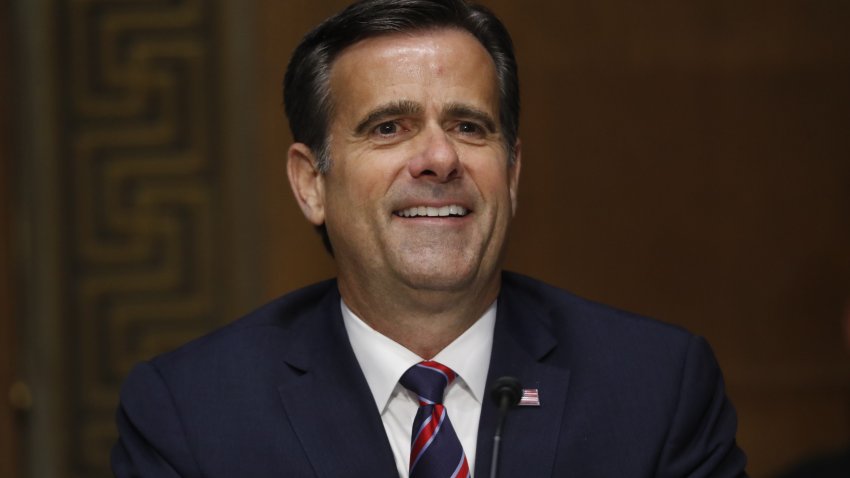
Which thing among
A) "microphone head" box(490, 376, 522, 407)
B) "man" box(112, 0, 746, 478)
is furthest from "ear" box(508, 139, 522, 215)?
"microphone head" box(490, 376, 522, 407)

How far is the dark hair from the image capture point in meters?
2.27

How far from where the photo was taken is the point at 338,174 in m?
2.30

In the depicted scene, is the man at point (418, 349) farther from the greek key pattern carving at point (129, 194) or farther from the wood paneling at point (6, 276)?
the wood paneling at point (6, 276)

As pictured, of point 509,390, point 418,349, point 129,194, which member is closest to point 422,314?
point 418,349

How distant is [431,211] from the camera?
218cm

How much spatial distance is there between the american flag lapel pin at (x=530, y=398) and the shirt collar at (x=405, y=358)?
0.09m

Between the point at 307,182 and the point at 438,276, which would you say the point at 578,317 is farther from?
the point at 307,182

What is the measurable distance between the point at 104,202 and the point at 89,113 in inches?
11.5

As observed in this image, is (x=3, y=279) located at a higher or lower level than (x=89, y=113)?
lower

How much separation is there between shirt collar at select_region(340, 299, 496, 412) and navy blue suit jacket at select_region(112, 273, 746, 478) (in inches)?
1.1

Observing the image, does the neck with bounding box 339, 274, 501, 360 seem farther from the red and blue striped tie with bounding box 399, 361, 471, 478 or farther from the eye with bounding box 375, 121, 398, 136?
the eye with bounding box 375, 121, 398, 136

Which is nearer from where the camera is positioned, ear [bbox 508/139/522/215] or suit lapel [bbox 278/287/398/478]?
suit lapel [bbox 278/287/398/478]

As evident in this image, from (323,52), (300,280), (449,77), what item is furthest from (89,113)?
(449,77)

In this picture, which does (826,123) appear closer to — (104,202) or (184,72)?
(184,72)
